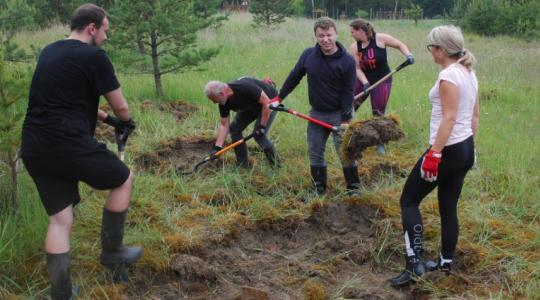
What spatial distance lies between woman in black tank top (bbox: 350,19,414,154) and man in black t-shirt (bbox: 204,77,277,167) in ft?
3.99

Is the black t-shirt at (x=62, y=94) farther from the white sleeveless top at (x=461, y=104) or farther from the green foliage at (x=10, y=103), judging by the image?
the white sleeveless top at (x=461, y=104)

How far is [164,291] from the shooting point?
3773 mm

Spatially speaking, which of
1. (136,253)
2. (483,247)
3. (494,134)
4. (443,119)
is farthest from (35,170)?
(494,134)

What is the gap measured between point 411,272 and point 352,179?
163 centimetres

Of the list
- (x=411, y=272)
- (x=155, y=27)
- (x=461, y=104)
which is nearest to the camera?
(x=461, y=104)

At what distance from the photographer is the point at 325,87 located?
5.07 metres

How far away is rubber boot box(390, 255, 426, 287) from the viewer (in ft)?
12.5

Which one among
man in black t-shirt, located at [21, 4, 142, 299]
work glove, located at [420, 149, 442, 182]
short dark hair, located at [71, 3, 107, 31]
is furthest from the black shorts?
work glove, located at [420, 149, 442, 182]

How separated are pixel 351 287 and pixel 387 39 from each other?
363cm

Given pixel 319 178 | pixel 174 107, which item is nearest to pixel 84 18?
pixel 319 178

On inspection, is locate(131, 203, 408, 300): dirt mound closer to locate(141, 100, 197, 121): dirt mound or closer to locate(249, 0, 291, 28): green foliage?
locate(141, 100, 197, 121): dirt mound

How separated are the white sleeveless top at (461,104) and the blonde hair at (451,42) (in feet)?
0.18

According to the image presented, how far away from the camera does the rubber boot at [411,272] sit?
12.5 ft

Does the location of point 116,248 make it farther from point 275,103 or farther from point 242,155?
point 242,155
